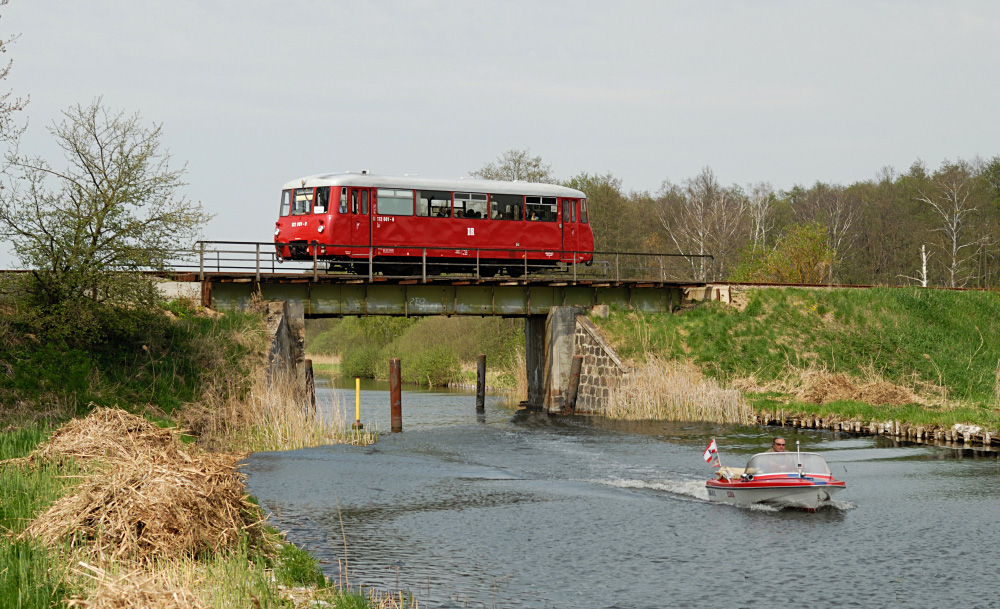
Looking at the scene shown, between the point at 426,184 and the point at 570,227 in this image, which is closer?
the point at 426,184

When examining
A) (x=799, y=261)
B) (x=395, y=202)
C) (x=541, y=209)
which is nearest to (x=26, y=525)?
(x=395, y=202)

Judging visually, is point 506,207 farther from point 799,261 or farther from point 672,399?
point 799,261

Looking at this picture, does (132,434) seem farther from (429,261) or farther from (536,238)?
(536,238)

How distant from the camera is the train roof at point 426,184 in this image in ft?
105

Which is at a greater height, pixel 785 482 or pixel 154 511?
pixel 154 511

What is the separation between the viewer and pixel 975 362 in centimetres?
3422

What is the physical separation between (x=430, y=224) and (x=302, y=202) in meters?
4.59

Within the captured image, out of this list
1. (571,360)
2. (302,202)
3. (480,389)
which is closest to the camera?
(302,202)

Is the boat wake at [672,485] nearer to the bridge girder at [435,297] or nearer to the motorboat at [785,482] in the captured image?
the motorboat at [785,482]

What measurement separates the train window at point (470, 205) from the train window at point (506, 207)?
376mm

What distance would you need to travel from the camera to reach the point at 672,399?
30047mm

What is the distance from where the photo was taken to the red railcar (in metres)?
31.6

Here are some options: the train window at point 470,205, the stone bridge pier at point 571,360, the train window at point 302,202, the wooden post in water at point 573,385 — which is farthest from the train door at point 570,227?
the train window at point 302,202

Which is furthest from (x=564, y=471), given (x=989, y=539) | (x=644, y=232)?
(x=644, y=232)
